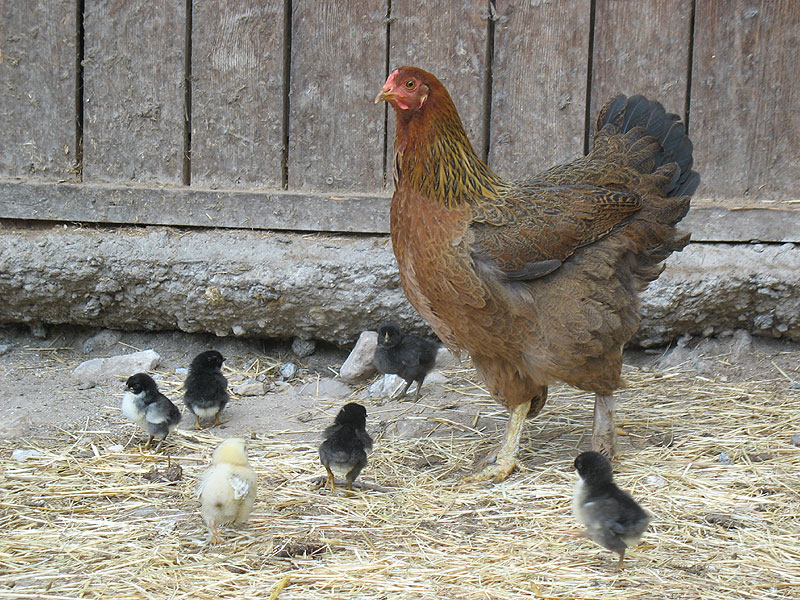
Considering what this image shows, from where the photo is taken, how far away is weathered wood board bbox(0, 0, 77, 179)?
15.6ft

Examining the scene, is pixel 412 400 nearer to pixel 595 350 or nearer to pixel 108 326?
pixel 595 350

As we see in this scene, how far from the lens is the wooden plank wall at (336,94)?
454 cm

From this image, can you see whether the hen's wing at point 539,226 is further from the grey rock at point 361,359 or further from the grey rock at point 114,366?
the grey rock at point 114,366

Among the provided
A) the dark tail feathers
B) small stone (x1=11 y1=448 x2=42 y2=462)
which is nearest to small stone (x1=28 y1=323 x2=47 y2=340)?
small stone (x1=11 y1=448 x2=42 y2=462)

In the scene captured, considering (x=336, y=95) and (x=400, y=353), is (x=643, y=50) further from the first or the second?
(x=400, y=353)

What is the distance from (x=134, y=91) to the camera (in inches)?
189

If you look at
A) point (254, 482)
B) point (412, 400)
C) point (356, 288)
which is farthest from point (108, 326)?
point (254, 482)

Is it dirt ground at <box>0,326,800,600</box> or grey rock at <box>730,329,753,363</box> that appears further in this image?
grey rock at <box>730,329,753,363</box>

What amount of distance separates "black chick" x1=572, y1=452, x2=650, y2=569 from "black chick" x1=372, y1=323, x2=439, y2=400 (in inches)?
62.5

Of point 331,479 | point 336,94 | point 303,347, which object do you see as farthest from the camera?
point 303,347

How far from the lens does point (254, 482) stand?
3137mm

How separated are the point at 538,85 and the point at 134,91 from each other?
2.24 metres

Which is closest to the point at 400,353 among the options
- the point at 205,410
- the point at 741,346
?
the point at 205,410

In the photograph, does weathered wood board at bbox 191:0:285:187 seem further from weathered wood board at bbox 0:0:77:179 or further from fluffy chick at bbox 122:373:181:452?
fluffy chick at bbox 122:373:181:452
